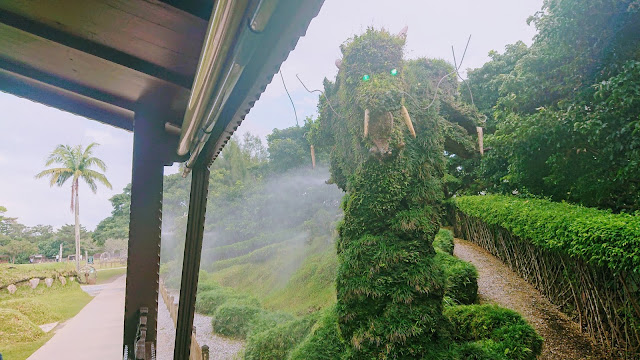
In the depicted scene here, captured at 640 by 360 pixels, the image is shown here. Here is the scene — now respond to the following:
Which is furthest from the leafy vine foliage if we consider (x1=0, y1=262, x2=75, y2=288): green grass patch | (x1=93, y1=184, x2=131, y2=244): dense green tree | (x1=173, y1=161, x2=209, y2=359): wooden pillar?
(x1=93, y1=184, x2=131, y2=244): dense green tree

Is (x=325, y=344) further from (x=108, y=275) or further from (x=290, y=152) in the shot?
(x=108, y=275)

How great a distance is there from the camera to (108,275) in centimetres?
1695

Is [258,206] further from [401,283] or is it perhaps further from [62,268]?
[401,283]

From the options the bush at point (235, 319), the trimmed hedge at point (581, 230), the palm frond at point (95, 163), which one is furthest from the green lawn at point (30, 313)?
the trimmed hedge at point (581, 230)

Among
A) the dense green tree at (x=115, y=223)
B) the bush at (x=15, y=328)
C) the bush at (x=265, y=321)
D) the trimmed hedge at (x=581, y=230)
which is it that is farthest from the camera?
the dense green tree at (x=115, y=223)

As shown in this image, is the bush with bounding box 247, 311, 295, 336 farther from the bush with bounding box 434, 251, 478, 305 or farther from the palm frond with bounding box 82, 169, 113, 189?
the palm frond with bounding box 82, 169, 113, 189

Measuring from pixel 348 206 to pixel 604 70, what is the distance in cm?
415

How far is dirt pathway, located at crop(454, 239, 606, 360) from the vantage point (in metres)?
4.80

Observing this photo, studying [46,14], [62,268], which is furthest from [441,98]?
[62,268]

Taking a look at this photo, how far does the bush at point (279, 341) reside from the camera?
223 inches

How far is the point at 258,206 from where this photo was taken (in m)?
13.2

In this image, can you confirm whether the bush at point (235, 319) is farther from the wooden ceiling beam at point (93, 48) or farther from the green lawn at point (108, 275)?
the green lawn at point (108, 275)

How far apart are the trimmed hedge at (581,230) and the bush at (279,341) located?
3725 mm

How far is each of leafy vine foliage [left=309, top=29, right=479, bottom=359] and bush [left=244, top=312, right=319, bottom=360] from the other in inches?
84.9
